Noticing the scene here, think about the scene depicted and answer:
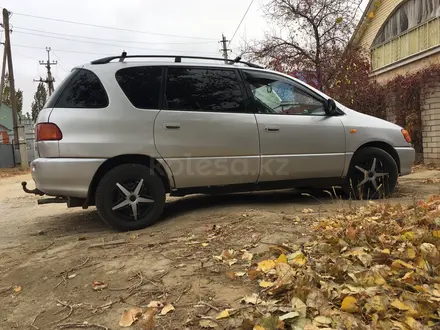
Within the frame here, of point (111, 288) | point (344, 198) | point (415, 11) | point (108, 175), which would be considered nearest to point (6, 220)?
point (108, 175)

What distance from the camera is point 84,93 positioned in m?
4.48

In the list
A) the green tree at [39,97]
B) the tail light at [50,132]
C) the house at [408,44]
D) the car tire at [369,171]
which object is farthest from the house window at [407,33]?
the green tree at [39,97]

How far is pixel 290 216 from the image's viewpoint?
14.0 ft

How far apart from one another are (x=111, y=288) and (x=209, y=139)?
2.23 metres

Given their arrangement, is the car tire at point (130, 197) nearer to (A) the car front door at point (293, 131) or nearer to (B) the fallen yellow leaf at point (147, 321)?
(A) the car front door at point (293, 131)

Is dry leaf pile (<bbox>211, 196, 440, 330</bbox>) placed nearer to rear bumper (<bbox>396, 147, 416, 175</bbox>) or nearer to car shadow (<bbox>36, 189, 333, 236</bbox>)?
car shadow (<bbox>36, 189, 333, 236</bbox>)

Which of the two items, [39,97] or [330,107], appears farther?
[39,97]

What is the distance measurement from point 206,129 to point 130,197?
44.3 inches

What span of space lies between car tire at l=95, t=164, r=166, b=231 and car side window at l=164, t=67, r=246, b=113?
826 millimetres

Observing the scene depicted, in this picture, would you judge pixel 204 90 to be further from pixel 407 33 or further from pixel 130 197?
pixel 407 33

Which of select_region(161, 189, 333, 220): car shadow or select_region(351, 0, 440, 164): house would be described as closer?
select_region(161, 189, 333, 220): car shadow

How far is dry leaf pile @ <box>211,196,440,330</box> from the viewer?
6.91 feet

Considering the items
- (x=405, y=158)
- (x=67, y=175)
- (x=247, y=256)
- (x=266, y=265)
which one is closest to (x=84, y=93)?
(x=67, y=175)

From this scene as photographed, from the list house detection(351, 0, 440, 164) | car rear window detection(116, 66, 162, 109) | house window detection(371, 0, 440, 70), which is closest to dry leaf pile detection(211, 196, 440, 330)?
car rear window detection(116, 66, 162, 109)
